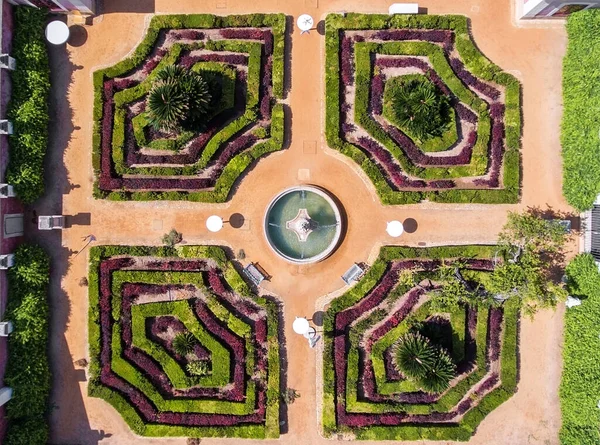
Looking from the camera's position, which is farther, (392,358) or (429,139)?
(392,358)

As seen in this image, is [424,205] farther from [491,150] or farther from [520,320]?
[520,320]

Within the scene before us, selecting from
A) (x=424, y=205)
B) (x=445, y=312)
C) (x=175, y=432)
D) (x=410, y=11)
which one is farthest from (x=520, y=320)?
(x=175, y=432)

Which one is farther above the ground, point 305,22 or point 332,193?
point 305,22

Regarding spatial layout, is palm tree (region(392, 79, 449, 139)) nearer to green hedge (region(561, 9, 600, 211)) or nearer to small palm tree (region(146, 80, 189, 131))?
green hedge (region(561, 9, 600, 211))

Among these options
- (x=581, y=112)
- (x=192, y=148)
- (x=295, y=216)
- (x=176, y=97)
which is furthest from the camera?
(x=295, y=216)

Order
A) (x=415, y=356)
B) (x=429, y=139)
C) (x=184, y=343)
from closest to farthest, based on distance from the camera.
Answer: (x=415, y=356)
(x=184, y=343)
(x=429, y=139)

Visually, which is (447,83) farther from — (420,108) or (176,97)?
(176,97)

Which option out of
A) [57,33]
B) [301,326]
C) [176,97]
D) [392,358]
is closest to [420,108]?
[176,97]
